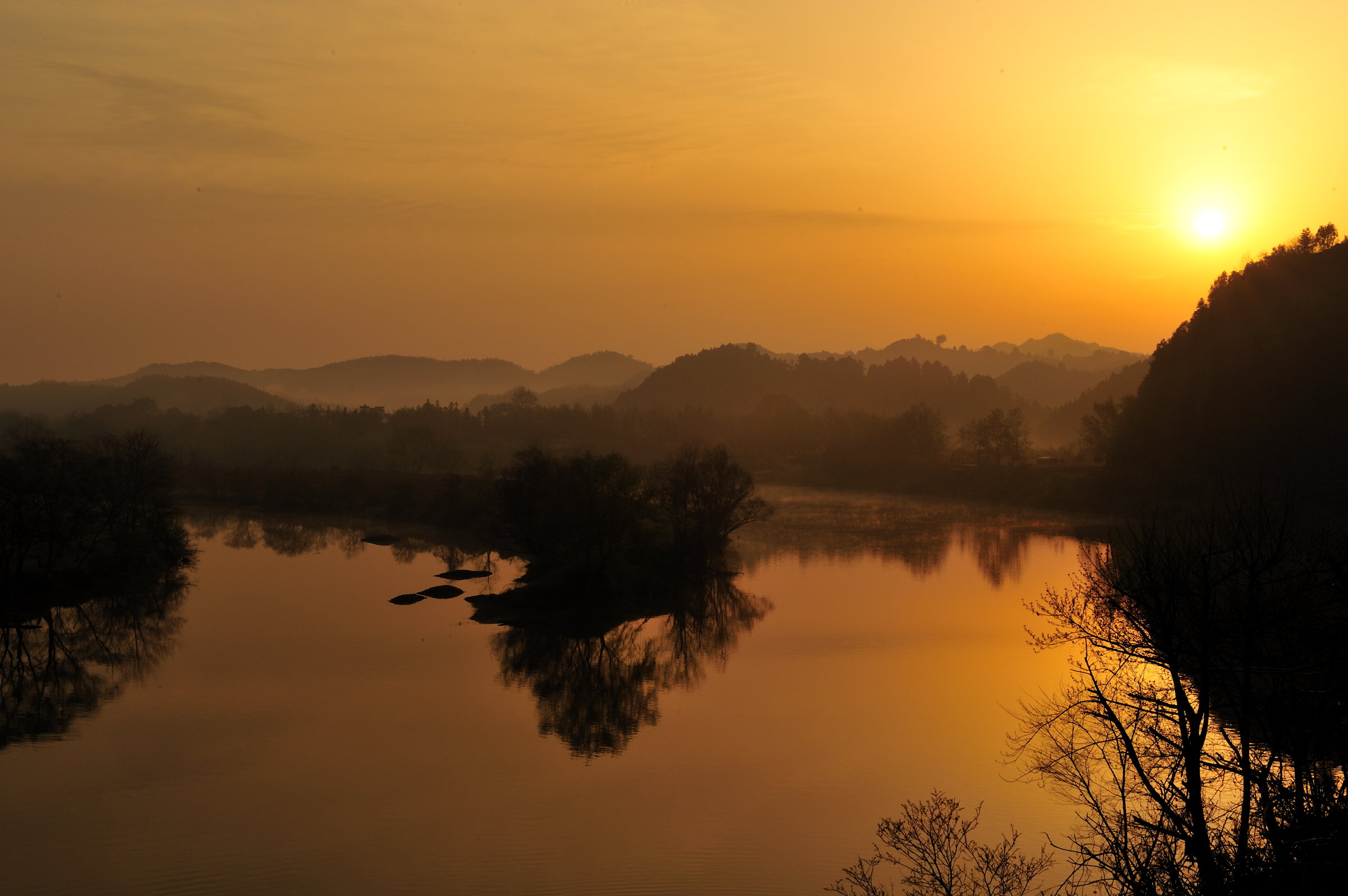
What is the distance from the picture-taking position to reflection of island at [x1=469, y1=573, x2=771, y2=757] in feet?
101

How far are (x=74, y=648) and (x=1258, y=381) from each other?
8755cm

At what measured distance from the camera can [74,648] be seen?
40.4 m

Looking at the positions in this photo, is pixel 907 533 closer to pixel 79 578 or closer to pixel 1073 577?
pixel 1073 577

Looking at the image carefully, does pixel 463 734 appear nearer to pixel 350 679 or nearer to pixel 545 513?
pixel 350 679

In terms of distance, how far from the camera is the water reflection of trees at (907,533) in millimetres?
62000

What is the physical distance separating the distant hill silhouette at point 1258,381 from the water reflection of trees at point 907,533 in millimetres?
15691

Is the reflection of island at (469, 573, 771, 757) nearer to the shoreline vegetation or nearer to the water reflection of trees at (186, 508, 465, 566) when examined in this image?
the shoreline vegetation

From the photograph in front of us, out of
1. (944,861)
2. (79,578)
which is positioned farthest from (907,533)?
(944,861)

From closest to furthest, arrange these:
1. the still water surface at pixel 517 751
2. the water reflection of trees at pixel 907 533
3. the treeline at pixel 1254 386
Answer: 1. the still water surface at pixel 517 751
2. the water reflection of trees at pixel 907 533
3. the treeline at pixel 1254 386

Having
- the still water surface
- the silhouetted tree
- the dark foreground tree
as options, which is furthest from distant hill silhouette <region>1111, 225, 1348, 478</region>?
the dark foreground tree

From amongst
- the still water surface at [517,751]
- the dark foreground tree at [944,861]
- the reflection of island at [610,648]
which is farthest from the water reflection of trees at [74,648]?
the dark foreground tree at [944,861]

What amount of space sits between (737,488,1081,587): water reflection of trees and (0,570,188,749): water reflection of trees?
104ft

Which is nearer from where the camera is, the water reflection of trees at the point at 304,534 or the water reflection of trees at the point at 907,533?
the water reflection of trees at the point at 907,533

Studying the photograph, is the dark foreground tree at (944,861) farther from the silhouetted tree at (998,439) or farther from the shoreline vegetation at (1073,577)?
the silhouetted tree at (998,439)
